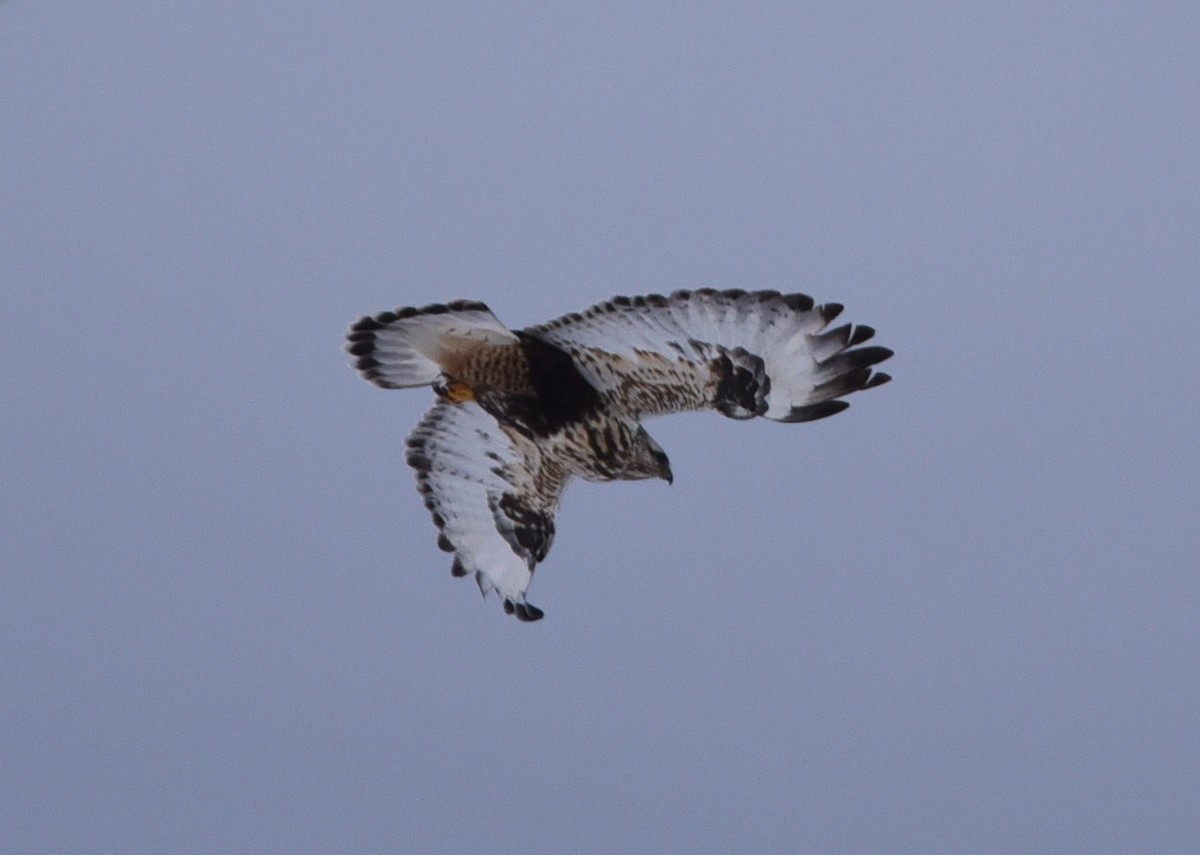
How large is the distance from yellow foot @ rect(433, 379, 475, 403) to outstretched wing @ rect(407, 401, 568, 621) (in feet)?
1.04

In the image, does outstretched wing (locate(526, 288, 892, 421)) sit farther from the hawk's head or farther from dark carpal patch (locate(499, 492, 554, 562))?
dark carpal patch (locate(499, 492, 554, 562))

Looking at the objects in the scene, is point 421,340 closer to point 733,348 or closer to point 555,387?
point 555,387

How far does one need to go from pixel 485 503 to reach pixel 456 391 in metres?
0.78

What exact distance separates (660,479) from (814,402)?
0.92 metres

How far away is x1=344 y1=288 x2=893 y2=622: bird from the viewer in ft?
24.3

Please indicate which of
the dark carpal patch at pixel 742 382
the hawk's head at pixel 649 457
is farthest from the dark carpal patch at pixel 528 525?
the dark carpal patch at pixel 742 382

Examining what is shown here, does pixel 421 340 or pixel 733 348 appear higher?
pixel 421 340

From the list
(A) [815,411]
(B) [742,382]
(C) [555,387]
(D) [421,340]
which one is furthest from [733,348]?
(D) [421,340]

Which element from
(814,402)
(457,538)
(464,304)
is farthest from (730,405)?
(457,538)

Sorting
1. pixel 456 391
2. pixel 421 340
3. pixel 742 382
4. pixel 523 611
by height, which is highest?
pixel 421 340

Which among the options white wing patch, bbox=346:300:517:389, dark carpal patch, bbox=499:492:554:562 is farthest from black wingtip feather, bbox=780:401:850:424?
dark carpal patch, bbox=499:492:554:562

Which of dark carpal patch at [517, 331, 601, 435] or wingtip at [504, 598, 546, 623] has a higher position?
→ dark carpal patch at [517, 331, 601, 435]

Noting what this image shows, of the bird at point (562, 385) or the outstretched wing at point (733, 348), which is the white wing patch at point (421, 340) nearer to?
the bird at point (562, 385)

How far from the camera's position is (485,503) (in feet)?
29.4
